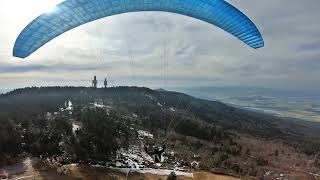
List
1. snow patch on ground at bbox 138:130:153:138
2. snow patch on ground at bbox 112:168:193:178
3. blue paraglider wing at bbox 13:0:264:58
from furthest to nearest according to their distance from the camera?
1. snow patch on ground at bbox 138:130:153:138
2. snow patch on ground at bbox 112:168:193:178
3. blue paraglider wing at bbox 13:0:264:58

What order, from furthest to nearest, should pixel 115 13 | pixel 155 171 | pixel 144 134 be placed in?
1. pixel 144 134
2. pixel 155 171
3. pixel 115 13

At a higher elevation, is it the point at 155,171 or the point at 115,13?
the point at 115,13

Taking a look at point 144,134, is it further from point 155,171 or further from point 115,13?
point 115,13

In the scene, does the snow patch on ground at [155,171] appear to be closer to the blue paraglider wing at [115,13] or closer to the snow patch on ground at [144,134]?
the blue paraglider wing at [115,13]

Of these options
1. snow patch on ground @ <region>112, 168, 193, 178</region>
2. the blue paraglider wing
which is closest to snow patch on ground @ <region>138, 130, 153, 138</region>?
snow patch on ground @ <region>112, 168, 193, 178</region>

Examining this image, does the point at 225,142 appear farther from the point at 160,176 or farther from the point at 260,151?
the point at 160,176

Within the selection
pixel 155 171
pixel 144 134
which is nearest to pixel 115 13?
pixel 155 171

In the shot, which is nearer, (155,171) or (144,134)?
(155,171)

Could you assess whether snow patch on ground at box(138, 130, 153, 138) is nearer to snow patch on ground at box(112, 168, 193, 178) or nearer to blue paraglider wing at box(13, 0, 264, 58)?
snow patch on ground at box(112, 168, 193, 178)
